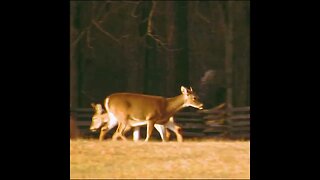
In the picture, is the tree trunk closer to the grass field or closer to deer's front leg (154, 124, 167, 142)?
deer's front leg (154, 124, 167, 142)

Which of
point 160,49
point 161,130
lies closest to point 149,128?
point 161,130

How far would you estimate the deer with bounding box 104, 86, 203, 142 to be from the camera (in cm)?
396

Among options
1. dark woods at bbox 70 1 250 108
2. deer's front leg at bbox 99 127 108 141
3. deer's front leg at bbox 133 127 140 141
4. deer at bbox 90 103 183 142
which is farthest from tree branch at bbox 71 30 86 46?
deer's front leg at bbox 133 127 140 141

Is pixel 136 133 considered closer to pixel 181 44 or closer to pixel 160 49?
pixel 160 49

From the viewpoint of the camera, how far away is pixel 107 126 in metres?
4.05

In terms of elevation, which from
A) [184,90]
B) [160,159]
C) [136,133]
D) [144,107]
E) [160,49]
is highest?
[160,49]

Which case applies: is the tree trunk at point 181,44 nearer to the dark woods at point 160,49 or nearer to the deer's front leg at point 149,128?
the dark woods at point 160,49

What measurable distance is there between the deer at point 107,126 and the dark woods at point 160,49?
0.10m

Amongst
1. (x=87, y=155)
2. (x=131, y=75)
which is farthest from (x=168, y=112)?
(x=87, y=155)

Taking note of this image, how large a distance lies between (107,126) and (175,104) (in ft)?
1.84

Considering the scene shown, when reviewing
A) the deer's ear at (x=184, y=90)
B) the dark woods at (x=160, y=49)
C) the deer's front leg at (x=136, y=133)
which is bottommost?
the deer's front leg at (x=136, y=133)

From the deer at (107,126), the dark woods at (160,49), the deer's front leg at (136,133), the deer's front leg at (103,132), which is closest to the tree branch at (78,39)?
the dark woods at (160,49)

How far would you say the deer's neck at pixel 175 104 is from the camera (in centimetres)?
397
